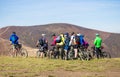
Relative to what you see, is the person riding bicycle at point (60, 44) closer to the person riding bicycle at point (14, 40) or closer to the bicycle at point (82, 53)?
the bicycle at point (82, 53)

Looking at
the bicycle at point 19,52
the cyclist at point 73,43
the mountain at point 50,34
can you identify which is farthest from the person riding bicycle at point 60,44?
the mountain at point 50,34

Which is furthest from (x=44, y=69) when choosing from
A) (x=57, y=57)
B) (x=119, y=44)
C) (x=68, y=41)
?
(x=119, y=44)

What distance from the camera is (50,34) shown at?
527 feet

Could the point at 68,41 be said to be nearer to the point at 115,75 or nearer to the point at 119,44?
the point at 115,75

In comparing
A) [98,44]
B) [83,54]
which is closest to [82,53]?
[83,54]

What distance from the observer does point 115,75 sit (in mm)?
16828

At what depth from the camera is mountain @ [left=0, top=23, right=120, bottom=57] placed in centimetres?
15038

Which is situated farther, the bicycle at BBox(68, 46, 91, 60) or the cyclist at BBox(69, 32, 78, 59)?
Result: the cyclist at BBox(69, 32, 78, 59)

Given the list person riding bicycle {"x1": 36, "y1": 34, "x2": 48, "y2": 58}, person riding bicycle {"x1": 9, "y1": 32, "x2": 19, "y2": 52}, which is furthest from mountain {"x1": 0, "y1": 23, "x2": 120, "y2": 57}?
person riding bicycle {"x1": 9, "y1": 32, "x2": 19, "y2": 52}

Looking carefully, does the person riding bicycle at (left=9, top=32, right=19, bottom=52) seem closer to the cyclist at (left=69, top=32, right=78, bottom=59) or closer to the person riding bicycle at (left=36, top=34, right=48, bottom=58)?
the person riding bicycle at (left=36, top=34, right=48, bottom=58)

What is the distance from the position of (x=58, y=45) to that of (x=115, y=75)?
34.4 feet

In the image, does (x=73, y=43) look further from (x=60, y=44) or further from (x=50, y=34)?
(x=50, y=34)

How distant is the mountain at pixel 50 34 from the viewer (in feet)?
493

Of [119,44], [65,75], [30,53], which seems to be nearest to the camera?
[65,75]
